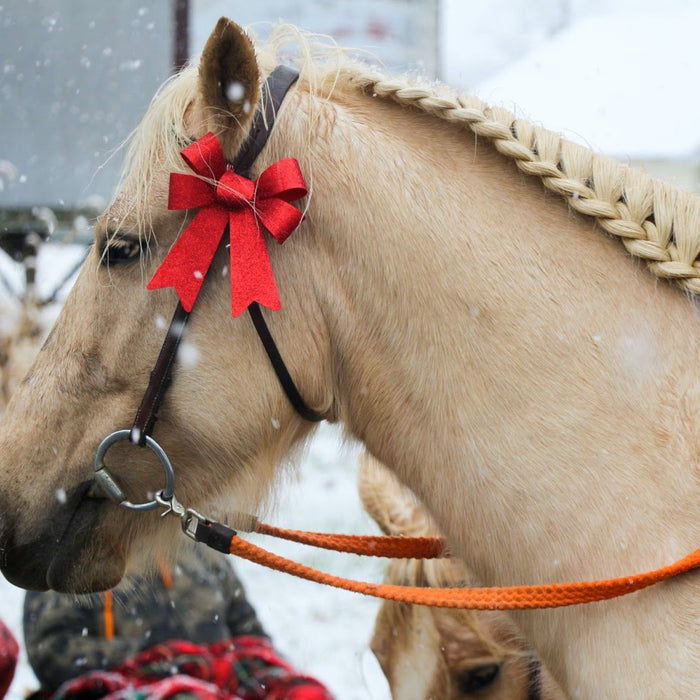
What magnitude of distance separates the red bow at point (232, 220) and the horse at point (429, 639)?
0.80 meters

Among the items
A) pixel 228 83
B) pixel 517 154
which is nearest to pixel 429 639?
pixel 517 154

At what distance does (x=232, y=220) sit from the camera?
1482 mm

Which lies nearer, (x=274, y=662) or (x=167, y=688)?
(x=167, y=688)

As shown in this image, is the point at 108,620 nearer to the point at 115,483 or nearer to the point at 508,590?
the point at 115,483

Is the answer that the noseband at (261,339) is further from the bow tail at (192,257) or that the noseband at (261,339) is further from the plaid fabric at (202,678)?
the plaid fabric at (202,678)

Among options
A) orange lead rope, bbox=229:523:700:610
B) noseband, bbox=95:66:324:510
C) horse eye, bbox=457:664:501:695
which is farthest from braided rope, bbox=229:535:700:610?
horse eye, bbox=457:664:501:695

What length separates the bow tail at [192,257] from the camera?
1.46 meters

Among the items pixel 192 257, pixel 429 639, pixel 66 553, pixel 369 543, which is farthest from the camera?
pixel 429 639

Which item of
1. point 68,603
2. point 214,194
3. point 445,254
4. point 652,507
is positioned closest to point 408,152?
point 445,254

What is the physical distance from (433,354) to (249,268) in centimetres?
37

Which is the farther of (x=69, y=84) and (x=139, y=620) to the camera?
(x=69, y=84)

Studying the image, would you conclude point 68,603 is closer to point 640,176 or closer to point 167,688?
point 167,688

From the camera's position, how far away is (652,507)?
1294 mm

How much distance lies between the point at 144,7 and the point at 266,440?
5987 millimetres
